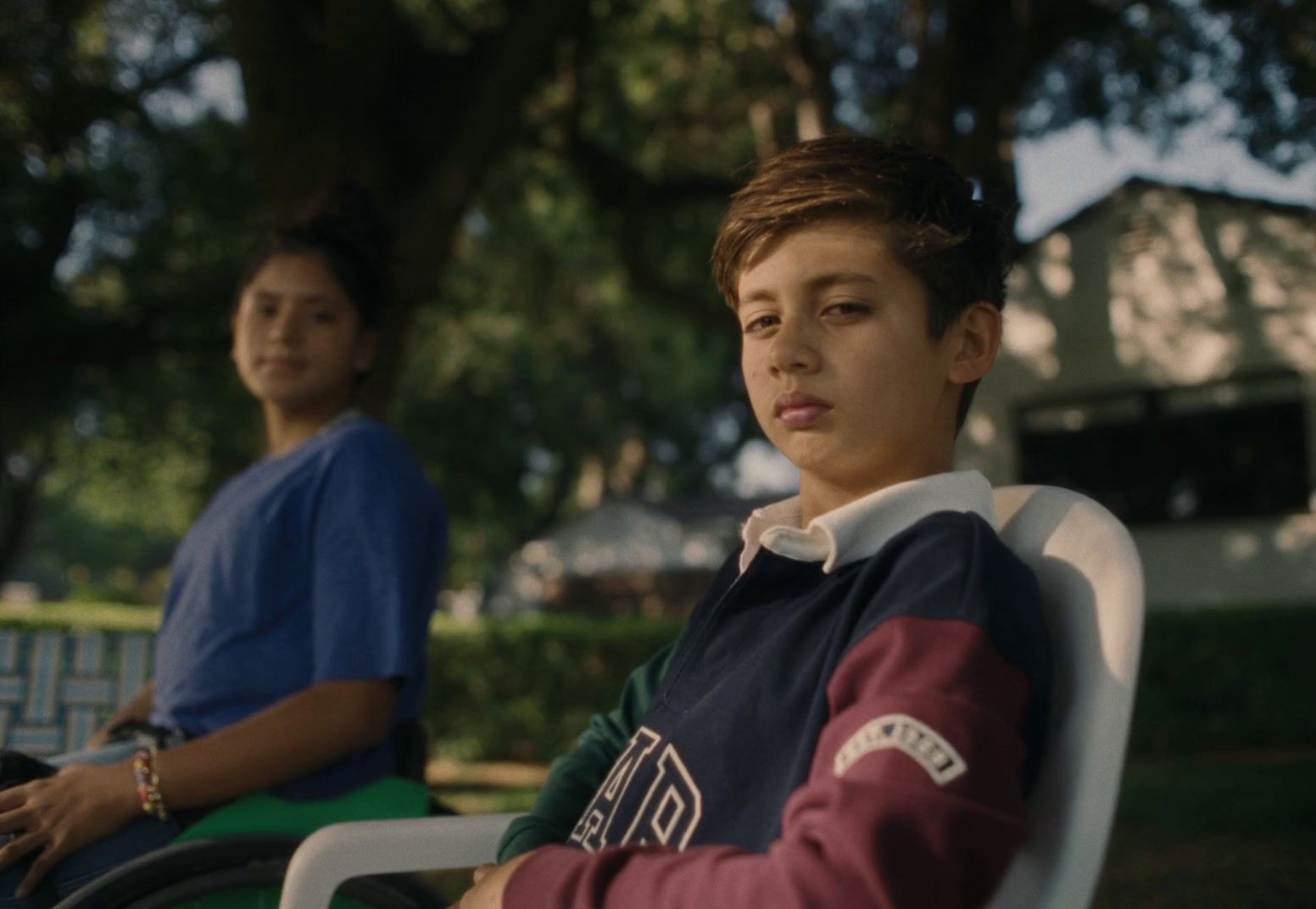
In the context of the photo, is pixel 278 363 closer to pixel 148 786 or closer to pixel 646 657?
pixel 148 786

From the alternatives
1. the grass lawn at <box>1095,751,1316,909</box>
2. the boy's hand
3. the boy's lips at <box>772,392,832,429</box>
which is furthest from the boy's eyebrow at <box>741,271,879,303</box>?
the grass lawn at <box>1095,751,1316,909</box>

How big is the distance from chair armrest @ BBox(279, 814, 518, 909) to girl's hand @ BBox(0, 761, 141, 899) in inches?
16.7

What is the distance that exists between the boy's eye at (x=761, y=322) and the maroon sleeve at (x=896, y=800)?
463 millimetres

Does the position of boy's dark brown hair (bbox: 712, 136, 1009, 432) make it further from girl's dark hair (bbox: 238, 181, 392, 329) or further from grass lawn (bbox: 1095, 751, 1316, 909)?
grass lawn (bbox: 1095, 751, 1316, 909)

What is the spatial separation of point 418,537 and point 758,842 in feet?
3.79

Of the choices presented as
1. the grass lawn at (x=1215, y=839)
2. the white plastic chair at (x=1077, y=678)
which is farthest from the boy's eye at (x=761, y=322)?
the grass lawn at (x=1215, y=839)

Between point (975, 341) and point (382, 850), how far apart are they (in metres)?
1.08

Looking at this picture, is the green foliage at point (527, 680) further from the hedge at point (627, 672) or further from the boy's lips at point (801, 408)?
the boy's lips at point (801, 408)

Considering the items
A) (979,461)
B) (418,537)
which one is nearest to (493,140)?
(418,537)

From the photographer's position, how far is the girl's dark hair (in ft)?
8.82

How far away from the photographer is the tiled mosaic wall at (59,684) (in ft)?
9.79

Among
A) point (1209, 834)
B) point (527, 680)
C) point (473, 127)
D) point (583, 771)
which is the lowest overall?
point (527, 680)

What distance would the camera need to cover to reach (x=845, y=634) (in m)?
1.35

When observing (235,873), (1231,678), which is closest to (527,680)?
(1231,678)
